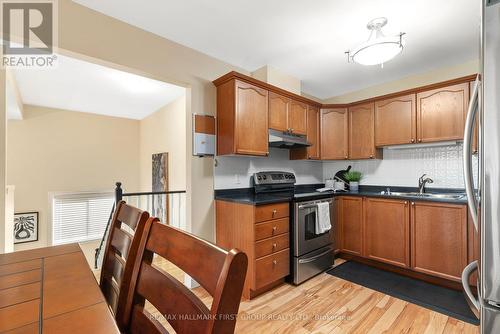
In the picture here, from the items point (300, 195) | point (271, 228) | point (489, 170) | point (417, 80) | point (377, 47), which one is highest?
point (417, 80)

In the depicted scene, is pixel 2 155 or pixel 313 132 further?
pixel 313 132

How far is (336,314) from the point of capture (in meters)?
1.96

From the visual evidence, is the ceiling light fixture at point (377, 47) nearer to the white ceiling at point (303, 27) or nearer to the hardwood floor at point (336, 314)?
the white ceiling at point (303, 27)

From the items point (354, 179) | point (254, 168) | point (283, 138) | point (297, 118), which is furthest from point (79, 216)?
point (354, 179)

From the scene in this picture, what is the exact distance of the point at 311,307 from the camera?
2.07 meters

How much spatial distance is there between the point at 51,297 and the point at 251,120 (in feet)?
6.90

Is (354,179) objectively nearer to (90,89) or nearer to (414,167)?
(414,167)

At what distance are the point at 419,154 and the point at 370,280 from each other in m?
1.72

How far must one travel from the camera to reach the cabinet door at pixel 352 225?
2.99 m

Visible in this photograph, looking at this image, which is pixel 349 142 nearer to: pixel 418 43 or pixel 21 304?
Result: pixel 418 43

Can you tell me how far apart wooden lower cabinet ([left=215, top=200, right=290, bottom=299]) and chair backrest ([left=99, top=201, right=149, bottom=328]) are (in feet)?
4.07

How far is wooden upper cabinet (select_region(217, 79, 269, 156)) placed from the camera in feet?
7.89

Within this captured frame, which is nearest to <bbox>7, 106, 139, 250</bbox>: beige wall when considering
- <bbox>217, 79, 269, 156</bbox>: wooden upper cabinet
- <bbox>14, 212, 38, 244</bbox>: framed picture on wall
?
<bbox>14, 212, 38, 244</bbox>: framed picture on wall

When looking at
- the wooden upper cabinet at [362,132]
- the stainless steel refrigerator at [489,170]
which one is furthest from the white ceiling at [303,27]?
the stainless steel refrigerator at [489,170]
